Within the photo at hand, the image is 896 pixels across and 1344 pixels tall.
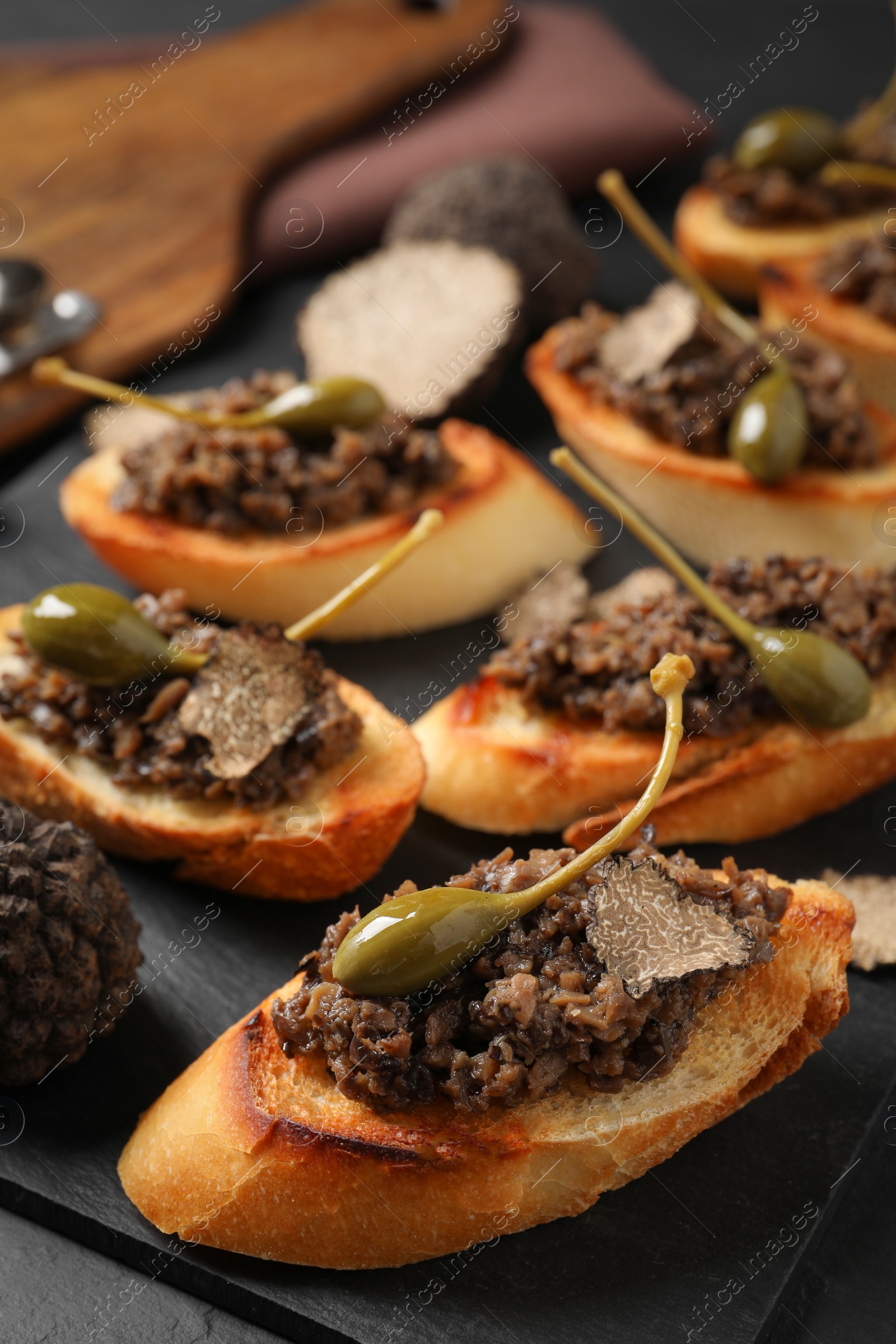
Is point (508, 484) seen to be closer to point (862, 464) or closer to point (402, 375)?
point (402, 375)

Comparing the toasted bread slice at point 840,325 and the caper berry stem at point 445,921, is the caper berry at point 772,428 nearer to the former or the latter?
the toasted bread slice at point 840,325

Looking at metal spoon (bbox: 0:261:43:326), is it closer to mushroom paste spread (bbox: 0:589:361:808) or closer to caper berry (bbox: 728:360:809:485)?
mushroom paste spread (bbox: 0:589:361:808)

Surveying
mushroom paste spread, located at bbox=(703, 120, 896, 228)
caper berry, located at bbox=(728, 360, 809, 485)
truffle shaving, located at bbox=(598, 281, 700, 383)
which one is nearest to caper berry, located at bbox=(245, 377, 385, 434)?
truffle shaving, located at bbox=(598, 281, 700, 383)

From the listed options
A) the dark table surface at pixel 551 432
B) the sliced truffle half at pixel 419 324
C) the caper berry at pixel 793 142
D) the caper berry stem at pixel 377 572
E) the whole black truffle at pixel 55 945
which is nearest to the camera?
the dark table surface at pixel 551 432

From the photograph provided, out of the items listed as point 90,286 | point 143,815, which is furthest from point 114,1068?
point 90,286

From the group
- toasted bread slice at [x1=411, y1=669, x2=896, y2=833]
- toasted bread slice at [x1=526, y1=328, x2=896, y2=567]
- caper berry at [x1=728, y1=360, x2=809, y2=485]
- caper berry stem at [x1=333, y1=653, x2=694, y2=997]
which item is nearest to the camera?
caper berry stem at [x1=333, y1=653, x2=694, y2=997]

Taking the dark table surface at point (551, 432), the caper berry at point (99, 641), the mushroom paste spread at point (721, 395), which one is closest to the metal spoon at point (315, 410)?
the dark table surface at point (551, 432)
